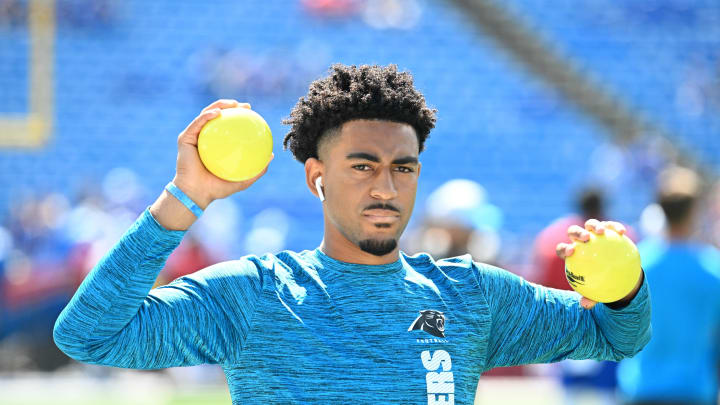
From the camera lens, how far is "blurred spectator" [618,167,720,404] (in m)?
4.85

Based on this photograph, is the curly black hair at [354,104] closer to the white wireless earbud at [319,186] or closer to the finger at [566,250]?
the white wireless earbud at [319,186]

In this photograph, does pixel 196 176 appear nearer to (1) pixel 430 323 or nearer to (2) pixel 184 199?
(2) pixel 184 199

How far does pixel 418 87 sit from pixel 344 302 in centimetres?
1307

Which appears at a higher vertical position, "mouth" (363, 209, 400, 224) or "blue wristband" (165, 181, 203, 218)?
"mouth" (363, 209, 400, 224)

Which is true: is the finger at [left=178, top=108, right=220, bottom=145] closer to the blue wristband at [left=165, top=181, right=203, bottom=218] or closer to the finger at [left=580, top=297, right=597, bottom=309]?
the blue wristband at [left=165, top=181, right=203, bottom=218]

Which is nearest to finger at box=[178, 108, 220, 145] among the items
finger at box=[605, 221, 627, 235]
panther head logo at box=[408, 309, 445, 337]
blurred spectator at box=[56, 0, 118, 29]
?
panther head logo at box=[408, 309, 445, 337]

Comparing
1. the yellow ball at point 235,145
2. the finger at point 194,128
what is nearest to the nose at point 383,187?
the yellow ball at point 235,145

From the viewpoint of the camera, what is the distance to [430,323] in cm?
239

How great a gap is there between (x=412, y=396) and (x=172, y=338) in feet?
1.85

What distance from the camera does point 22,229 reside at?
13.9 m

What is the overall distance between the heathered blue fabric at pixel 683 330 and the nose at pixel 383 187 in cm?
283

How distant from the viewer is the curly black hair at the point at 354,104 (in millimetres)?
2512

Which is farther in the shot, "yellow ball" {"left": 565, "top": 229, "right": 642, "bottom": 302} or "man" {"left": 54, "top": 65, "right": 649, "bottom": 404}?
"yellow ball" {"left": 565, "top": 229, "right": 642, "bottom": 302}

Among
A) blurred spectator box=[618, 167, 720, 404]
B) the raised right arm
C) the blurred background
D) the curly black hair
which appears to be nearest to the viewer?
the raised right arm
